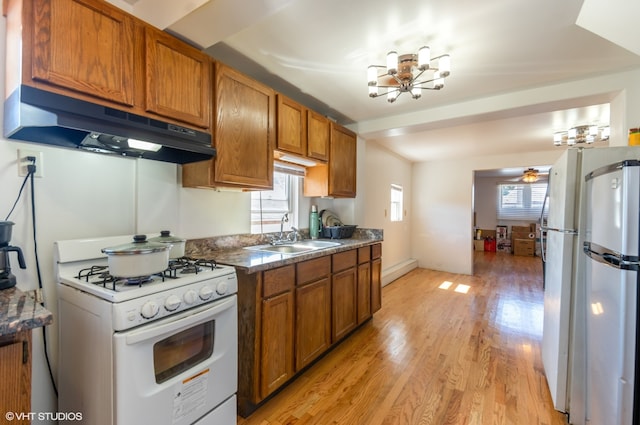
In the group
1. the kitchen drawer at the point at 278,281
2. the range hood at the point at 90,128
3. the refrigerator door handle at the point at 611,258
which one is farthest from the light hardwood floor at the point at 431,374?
the range hood at the point at 90,128

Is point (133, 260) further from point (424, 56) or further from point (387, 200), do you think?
point (387, 200)

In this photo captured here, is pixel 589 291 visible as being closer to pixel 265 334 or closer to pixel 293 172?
pixel 265 334

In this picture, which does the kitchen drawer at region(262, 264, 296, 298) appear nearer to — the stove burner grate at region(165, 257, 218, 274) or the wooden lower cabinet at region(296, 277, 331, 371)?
the wooden lower cabinet at region(296, 277, 331, 371)

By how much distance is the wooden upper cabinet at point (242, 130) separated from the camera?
1762 millimetres

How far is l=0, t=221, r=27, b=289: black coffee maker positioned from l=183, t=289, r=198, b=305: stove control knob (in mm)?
642

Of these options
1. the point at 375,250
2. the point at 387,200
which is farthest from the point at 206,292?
the point at 387,200

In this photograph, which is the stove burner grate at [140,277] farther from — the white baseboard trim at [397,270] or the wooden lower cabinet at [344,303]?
the white baseboard trim at [397,270]

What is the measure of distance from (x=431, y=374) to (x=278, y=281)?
56.1 inches

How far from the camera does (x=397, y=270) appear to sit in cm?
507

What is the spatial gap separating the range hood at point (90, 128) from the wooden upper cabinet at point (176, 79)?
10 centimetres

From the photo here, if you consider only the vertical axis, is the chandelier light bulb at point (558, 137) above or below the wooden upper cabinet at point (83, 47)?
above

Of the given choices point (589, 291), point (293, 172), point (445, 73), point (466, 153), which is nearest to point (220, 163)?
point (293, 172)

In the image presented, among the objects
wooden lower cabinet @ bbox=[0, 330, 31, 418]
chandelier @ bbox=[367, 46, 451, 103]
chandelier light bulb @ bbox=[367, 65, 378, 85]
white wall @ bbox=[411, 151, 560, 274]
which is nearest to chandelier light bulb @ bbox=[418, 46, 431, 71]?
chandelier @ bbox=[367, 46, 451, 103]

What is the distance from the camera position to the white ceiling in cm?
150
